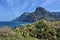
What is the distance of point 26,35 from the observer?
14570 millimetres

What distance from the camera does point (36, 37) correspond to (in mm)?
15344

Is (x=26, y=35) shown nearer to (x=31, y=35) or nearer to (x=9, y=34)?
(x=31, y=35)

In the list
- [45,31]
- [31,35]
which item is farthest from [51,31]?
[31,35]

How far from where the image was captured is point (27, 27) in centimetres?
1633

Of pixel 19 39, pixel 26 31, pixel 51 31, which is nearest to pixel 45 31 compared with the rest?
pixel 51 31

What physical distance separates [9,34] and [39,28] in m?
3.51

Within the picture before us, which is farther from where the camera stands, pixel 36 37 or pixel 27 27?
pixel 27 27

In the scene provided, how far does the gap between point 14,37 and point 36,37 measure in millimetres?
2930

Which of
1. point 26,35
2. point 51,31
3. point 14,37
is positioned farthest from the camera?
point 51,31

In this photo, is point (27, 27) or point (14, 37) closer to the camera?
point (14, 37)

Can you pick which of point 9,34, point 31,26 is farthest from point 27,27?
point 9,34

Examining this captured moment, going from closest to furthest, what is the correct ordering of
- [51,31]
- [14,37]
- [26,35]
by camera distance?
[14,37]
[26,35]
[51,31]

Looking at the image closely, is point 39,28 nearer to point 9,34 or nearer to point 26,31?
point 26,31

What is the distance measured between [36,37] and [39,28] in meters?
0.93
